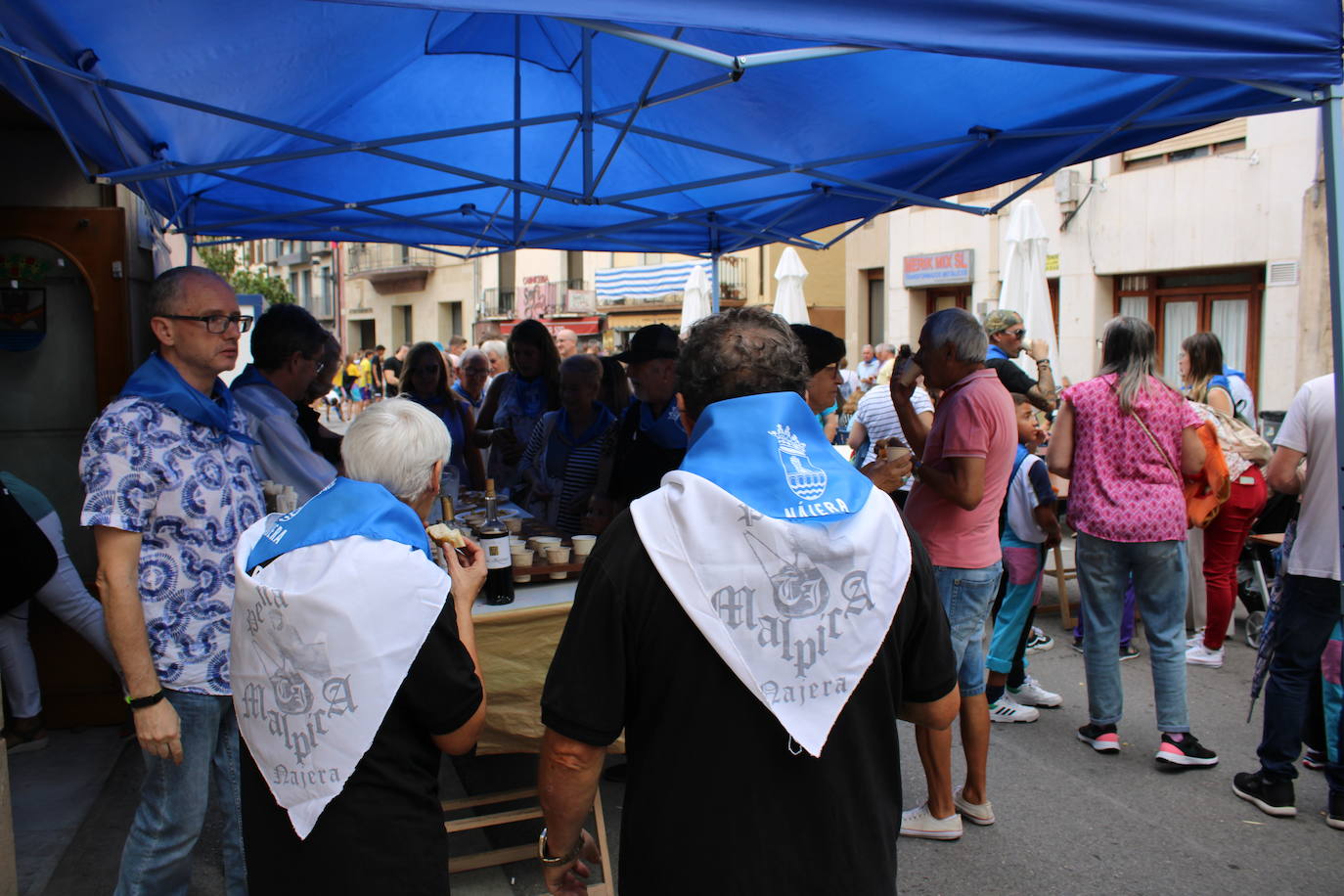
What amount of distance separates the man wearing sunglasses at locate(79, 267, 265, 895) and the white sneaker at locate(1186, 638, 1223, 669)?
494 centimetres

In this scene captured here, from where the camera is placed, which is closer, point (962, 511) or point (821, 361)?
point (962, 511)

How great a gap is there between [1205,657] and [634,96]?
430 centimetres

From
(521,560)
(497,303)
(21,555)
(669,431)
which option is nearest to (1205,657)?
(669,431)

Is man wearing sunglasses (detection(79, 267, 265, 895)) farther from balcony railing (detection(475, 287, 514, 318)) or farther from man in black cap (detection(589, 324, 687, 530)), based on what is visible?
balcony railing (detection(475, 287, 514, 318))

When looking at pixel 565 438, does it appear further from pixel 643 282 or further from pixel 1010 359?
pixel 643 282

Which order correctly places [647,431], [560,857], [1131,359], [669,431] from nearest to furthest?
[560,857]
[669,431]
[647,431]
[1131,359]

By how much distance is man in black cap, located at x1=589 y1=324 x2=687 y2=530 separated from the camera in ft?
12.0

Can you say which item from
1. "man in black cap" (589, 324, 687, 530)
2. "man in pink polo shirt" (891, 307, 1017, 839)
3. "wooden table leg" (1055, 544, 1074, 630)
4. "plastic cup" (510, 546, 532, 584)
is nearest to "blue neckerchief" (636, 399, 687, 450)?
"man in black cap" (589, 324, 687, 530)

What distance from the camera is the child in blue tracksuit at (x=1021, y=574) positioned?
4.52 meters

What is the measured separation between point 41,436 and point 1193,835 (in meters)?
5.06

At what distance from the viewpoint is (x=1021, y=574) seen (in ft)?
15.3

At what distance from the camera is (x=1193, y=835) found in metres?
3.47

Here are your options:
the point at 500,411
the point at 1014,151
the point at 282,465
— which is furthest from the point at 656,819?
the point at 500,411

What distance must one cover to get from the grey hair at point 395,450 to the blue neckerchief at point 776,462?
0.58 metres
